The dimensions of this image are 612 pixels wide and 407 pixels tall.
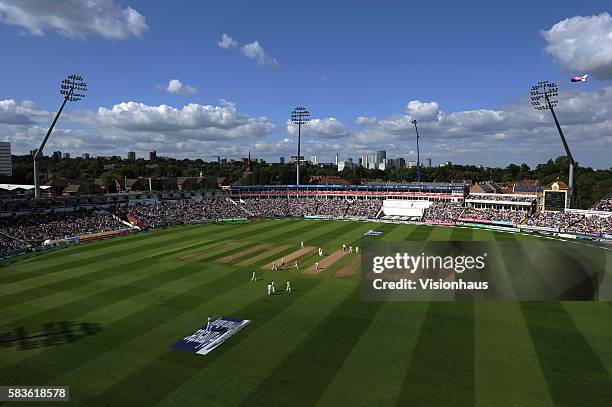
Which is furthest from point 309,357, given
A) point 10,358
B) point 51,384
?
point 10,358

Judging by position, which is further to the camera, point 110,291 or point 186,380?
point 110,291

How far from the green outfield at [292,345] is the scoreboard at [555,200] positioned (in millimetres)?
38177

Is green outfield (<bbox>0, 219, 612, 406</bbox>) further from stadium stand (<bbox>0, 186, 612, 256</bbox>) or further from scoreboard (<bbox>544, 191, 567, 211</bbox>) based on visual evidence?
scoreboard (<bbox>544, 191, 567, 211</bbox>)

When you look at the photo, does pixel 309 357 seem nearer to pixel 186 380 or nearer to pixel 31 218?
pixel 186 380

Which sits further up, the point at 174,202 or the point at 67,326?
the point at 174,202

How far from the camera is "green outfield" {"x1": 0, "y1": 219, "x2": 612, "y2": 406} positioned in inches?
602

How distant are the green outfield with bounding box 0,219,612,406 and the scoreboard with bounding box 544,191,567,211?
3818 cm

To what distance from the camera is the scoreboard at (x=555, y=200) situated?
57.7 meters

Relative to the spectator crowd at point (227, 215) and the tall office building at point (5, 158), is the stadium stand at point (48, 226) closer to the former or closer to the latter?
the spectator crowd at point (227, 215)

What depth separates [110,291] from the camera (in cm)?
2823

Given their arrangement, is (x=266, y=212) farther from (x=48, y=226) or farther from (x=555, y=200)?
(x=555, y=200)

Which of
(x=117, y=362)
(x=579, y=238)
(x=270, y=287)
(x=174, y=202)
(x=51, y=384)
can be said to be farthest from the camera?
(x=174, y=202)

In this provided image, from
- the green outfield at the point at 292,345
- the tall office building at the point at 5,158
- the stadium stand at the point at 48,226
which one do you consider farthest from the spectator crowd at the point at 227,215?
the tall office building at the point at 5,158

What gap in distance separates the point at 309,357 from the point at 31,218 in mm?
51069
